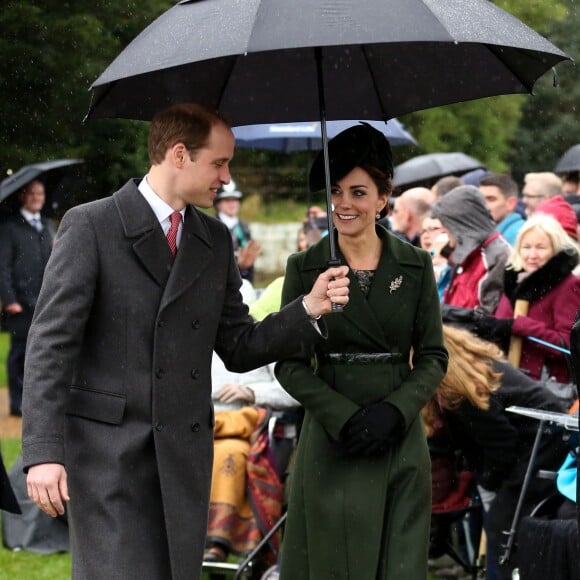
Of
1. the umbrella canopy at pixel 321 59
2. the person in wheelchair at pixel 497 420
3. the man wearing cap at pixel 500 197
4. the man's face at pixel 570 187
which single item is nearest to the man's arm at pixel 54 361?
the umbrella canopy at pixel 321 59

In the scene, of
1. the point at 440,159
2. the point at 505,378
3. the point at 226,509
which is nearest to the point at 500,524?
the point at 505,378

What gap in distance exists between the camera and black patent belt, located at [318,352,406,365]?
198 inches

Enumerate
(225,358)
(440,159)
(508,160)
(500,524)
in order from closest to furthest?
1. (225,358)
2. (500,524)
3. (440,159)
4. (508,160)

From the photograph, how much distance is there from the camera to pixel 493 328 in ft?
23.7

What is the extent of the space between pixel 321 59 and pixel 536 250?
2.75 metres

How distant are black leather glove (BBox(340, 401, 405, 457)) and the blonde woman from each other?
2.42 meters

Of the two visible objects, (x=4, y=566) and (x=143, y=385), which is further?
(x=4, y=566)

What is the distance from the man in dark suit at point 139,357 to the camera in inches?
165

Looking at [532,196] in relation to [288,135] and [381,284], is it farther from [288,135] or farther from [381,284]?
[381,284]

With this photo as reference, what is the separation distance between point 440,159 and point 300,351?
9416 millimetres

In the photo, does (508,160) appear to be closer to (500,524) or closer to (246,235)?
(246,235)

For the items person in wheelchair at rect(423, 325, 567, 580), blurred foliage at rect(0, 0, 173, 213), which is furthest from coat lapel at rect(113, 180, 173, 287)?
blurred foliage at rect(0, 0, 173, 213)

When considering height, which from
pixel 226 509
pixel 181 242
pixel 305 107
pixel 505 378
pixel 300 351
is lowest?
pixel 226 509

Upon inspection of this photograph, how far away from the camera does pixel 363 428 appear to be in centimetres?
489
